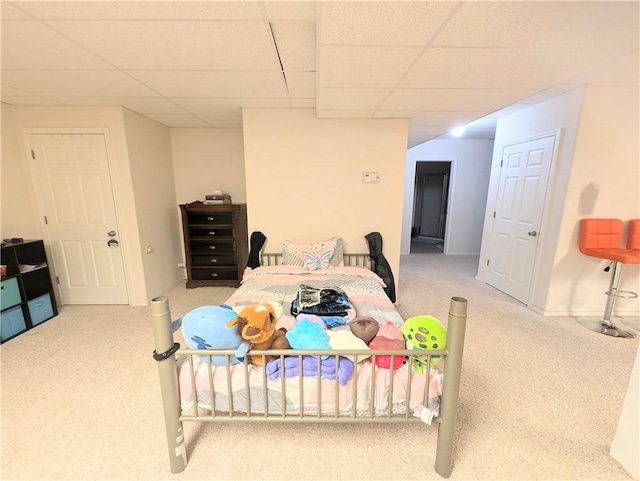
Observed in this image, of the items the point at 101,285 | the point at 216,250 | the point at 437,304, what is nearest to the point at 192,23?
the point at 216,250

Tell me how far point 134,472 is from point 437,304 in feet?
10.6

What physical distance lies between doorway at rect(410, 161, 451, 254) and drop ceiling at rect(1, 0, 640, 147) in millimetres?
5042

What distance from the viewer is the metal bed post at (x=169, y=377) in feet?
4.16

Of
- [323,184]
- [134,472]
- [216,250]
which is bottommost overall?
[134,472]

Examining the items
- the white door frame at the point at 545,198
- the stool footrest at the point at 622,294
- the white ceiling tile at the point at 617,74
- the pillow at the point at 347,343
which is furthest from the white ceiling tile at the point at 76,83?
the stool footrest at the point at 622,294

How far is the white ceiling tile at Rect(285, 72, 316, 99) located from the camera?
2.18 m

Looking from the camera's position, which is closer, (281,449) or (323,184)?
(281,449)

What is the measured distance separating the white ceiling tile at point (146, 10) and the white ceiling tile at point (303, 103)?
56.3 inches

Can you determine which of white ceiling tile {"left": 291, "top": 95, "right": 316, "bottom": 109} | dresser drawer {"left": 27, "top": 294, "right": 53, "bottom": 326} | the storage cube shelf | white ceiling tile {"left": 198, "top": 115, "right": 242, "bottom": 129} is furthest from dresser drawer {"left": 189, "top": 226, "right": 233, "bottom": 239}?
white ceiling tile {"left": 291, "top": 95, "right": 316, "bottom": 109}

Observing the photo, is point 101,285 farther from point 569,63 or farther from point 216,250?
point 569,63

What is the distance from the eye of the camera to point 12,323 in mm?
2668

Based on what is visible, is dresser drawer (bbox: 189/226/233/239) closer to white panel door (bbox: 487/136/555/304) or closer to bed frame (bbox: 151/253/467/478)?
bed frame (bbox: 151/253/467/478)

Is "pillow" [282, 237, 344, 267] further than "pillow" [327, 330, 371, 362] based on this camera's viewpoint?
Yes

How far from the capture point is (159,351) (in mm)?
1287
